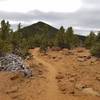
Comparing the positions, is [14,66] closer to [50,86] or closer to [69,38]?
[50,86]

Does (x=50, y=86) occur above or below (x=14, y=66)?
below

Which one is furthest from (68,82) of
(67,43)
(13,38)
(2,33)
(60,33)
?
(60,33)

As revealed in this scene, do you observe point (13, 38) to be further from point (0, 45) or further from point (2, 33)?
point (0, 45)

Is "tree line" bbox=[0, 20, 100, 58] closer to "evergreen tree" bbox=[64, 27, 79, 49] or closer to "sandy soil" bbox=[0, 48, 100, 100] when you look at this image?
"evergreen tree" bbox=[64, 27, 79, 49]

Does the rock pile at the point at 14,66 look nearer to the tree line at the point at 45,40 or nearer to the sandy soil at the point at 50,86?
Result: the sandy soil at the point at 50,86

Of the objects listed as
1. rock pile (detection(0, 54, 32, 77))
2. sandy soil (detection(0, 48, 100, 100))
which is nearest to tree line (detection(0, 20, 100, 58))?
rock pile (detection(0, 54, 32, 77))

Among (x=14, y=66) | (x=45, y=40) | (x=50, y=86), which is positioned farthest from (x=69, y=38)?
(x=50, y=86)

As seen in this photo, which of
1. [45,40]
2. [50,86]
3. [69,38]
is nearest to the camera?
[50,86]

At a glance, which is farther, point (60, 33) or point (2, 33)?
point (60, 33)

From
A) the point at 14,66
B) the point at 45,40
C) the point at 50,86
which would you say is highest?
the point at 45,40

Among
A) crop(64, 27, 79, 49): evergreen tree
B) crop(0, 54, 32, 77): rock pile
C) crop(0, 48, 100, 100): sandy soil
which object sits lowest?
crop(0, 48, 100, 100): sandy soil

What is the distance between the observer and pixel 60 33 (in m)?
69.2

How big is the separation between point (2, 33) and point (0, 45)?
12.5m

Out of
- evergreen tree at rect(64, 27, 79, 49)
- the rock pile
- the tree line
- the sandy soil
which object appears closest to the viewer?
the sandy soil
